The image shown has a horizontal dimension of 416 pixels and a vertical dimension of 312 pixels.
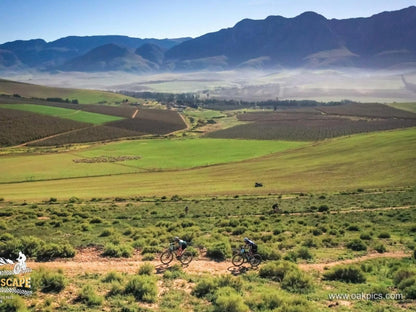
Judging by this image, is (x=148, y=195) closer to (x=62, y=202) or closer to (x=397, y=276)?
(x=62, y=202)

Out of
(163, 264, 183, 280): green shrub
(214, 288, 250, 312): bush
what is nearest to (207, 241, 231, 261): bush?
(163, 264, 183, 280): green shrub

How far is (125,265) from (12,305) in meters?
6.65

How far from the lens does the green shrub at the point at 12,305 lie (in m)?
13.1

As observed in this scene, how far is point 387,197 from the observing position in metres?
43.1

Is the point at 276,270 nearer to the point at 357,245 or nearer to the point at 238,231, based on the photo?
the point at 357,245

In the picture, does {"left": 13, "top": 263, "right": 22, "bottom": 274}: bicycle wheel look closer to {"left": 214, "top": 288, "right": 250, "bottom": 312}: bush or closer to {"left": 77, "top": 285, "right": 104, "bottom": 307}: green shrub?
{"left": 77, "top": 285, "right": 104, "bottom": 307}: green shrub

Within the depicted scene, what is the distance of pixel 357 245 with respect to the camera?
22.8 metres

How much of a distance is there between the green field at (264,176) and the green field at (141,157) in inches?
37.4

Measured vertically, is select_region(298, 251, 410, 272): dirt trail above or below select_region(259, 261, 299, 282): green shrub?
below

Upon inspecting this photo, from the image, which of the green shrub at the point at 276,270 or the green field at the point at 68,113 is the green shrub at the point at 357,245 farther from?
the green field at the point at 68,113

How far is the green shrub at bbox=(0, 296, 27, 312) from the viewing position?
1312 cm

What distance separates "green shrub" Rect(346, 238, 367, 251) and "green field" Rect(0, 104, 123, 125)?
484 feet

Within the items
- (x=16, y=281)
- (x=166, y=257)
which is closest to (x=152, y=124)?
(x=166, y=257)

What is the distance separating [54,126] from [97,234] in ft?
413
